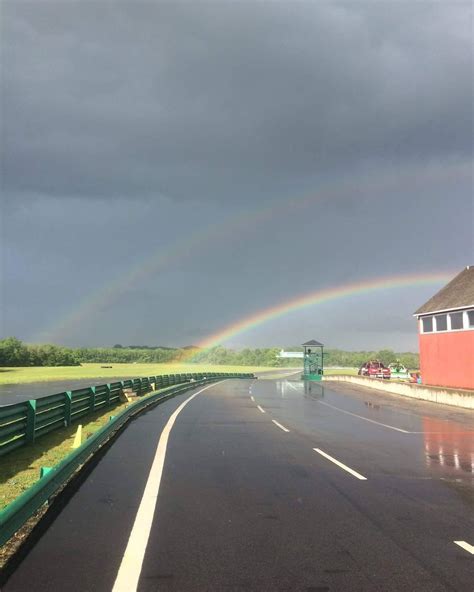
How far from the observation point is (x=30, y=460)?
10.1 metres

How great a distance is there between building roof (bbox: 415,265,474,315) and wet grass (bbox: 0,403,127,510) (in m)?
26.9

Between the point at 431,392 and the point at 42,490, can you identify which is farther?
the point at 431,392

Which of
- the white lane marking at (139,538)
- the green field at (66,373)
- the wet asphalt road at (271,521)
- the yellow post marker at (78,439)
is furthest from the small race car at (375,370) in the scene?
the white lane marking at (139,538)

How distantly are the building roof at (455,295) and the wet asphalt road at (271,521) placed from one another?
2243 cm

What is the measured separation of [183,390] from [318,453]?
26986 millimetres

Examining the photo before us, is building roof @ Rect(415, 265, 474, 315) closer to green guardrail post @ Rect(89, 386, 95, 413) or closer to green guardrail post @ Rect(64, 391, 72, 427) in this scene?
green guardrail post @ Rect(89, 386, 95, 413)

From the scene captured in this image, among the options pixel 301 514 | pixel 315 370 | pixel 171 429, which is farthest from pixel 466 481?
pixel 315 370

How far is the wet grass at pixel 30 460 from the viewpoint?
25.3 ft

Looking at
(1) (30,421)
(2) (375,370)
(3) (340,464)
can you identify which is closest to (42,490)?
(1) (30,421)

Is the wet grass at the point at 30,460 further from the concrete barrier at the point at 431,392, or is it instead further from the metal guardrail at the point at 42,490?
the concrete barrier at the point at 431,392

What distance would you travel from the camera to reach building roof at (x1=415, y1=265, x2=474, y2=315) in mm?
32844

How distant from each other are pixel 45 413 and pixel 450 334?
1140 inches

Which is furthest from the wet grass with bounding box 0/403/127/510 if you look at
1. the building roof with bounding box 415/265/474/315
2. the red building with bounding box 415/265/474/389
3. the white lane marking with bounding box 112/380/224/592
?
the building roof with bounding box 415/265/474/315

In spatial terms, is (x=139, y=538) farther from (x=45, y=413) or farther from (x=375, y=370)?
(x=375, y=370)
